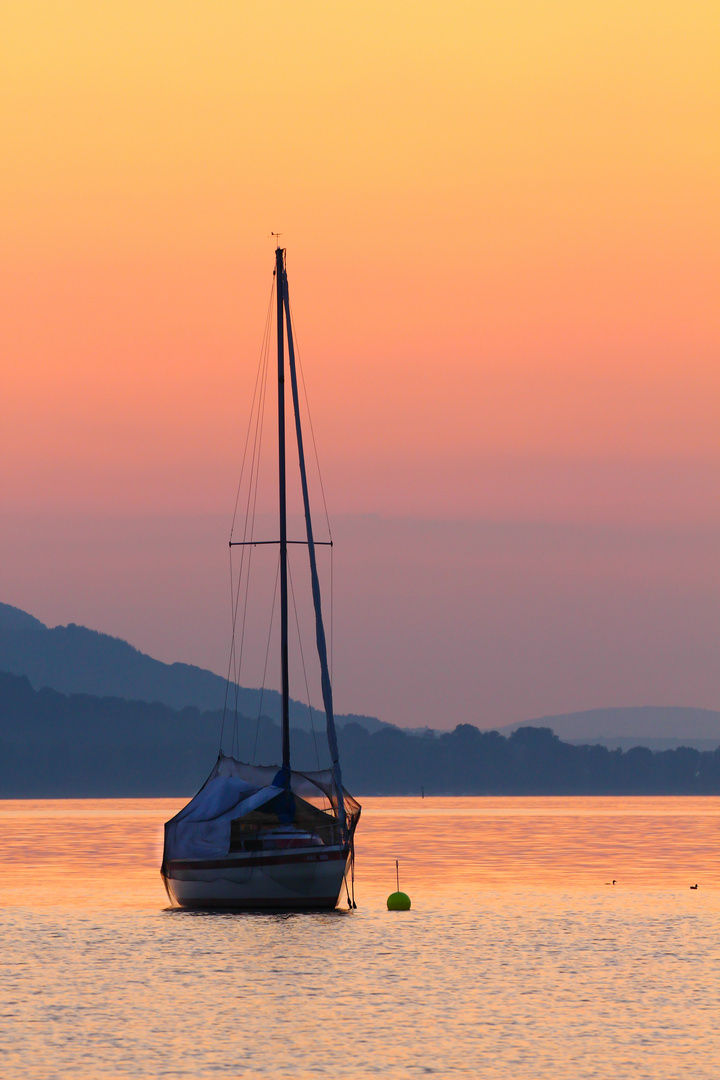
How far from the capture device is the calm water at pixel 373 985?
128 feet

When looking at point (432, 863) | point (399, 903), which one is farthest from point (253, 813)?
point (432, 863)

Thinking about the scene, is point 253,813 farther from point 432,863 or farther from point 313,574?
point 432,863

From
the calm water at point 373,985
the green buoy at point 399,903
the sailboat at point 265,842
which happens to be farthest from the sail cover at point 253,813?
Result: the green buoy at point 399,903

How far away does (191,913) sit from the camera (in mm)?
77000

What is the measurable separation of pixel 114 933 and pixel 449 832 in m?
126

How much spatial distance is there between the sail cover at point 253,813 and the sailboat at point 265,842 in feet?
0.12

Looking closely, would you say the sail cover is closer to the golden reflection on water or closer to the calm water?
the calm water

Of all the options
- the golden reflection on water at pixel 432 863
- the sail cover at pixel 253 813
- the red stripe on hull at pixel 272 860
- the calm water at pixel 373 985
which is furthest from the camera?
the golden reflection on water at pixel 432 863

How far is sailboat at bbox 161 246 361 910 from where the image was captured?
62.2 meters

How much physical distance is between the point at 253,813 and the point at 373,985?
40.3ft

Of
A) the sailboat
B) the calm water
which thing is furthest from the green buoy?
the sailboat

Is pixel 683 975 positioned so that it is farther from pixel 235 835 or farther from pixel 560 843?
pixel 560 843

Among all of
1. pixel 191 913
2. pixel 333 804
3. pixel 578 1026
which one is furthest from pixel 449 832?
pixel 578 1026

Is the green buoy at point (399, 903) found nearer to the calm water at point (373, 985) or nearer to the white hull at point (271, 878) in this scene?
the calm water at point (373, 985)
